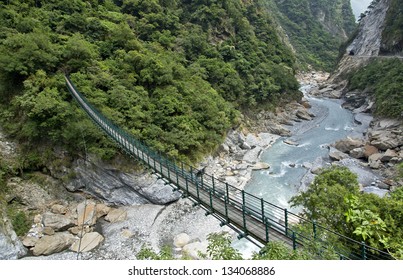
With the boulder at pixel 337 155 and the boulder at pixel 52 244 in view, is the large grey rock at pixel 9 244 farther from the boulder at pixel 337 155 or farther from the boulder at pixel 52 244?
the boulder at pixel 337 155

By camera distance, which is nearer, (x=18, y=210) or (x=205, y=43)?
(x=18, y=210)

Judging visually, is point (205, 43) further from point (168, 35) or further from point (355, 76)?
point (355, 76)

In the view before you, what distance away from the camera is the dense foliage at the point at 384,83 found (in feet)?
77.6

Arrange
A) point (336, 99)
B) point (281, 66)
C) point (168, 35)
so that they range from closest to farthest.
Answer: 1. point (168, 35)
2. point (281, 66)
3. point (336, 99)

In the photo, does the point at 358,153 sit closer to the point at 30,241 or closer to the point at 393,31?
the point at 30,241

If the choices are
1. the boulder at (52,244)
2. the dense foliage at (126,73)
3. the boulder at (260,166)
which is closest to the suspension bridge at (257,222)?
the dense foliage at (126,73)

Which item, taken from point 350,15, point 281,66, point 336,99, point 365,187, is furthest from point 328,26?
point 365,187

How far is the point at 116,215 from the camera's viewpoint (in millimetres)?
13203

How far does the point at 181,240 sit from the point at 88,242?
13.7ft

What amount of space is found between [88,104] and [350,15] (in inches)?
4309

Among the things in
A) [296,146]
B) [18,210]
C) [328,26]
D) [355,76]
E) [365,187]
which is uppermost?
[328,26]

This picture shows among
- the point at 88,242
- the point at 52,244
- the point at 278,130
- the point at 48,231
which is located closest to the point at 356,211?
the point at 88,242

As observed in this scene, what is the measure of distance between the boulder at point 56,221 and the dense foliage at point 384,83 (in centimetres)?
2596

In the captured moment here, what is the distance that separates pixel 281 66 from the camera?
32.1 metres
